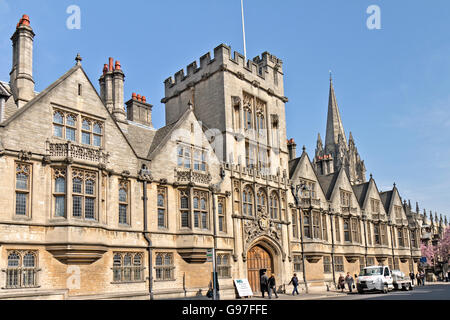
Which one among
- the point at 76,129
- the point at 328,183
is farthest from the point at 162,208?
the point at 328,183

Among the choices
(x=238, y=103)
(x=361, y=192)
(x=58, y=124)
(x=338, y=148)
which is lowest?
(x=361, y=192)

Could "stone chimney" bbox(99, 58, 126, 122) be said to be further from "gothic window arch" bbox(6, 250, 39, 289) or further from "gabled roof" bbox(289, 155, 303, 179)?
"gabled roof" bbox(289, 155, 303, 179)

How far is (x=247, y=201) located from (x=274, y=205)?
350cm

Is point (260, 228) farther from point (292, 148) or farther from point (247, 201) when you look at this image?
point (292, 148)

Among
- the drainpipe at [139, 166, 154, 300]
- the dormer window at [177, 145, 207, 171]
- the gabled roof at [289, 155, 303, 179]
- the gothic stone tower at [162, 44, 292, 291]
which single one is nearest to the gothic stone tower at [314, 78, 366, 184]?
the gabled roof at [289, 155, 303, 179]

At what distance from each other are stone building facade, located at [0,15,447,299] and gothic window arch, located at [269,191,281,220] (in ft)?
0.26

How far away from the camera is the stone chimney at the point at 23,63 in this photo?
22766 mm

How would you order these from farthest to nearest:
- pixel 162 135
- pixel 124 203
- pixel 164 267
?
pixel 162 135 < pixel 164 267 < pixel 124 203

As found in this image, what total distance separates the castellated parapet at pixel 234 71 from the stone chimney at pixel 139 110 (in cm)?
468

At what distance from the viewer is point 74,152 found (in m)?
21.5

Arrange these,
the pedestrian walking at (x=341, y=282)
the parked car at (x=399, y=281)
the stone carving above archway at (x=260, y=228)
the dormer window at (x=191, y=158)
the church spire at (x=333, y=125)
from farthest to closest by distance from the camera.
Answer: the church spire at (x=333, y=125) < the pedestrian walking at (x=341, y=282) < the parked car at (x=399, y=281) < the stone carving above archway at (x=260, y=228) < the dormer window at (x=191, y=158)

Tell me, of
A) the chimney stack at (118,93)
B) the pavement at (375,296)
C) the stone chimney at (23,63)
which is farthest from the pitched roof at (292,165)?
the stone chimney at (23,63)

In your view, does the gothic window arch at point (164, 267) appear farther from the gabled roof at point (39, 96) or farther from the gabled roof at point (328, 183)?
the gabled roof at point (328, 183)
